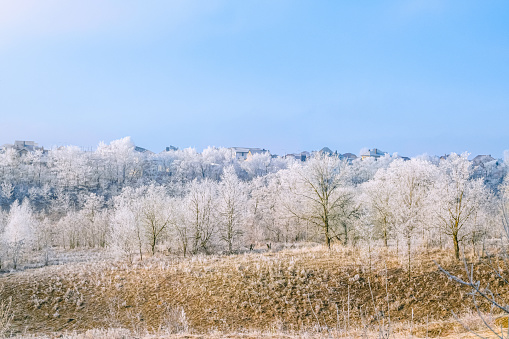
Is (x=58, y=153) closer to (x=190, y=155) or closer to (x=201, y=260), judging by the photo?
(x=190, y=155)

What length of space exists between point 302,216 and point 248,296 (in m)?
13.2

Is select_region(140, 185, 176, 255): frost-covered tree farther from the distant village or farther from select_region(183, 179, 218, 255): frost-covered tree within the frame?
the distant village

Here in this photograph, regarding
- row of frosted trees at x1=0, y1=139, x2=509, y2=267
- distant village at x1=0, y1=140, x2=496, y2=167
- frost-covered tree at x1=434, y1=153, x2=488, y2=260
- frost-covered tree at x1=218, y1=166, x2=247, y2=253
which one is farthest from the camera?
distant village at x1=0, y1=140, x2=496, y2=167

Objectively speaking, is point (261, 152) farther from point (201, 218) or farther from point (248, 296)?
point (248, 296)

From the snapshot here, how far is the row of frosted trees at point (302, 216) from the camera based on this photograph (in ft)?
61.0

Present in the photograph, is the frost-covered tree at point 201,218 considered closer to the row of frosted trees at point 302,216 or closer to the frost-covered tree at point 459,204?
the row of frosted trees at point 302,216

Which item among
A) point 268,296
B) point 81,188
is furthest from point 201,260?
point 81,188

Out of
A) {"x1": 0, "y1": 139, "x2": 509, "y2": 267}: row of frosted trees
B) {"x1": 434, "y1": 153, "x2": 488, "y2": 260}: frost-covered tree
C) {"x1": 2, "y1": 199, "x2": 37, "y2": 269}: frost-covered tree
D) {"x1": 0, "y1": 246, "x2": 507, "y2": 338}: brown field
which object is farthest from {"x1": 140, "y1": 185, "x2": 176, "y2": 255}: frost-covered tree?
{"x1": 434, "y1": 153, "x2": 488, "y2": 260}: frost-covered tree

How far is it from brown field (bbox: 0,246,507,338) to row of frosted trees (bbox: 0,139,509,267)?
7.33ft

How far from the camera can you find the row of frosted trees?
732 inches

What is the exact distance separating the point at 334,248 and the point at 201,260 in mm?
10879

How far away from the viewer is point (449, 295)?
47.9 ft

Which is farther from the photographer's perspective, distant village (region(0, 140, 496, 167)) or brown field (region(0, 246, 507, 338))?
distant village (region(0, 140, 496, 167))

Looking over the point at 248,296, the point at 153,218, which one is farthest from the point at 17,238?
the point at 248,296
